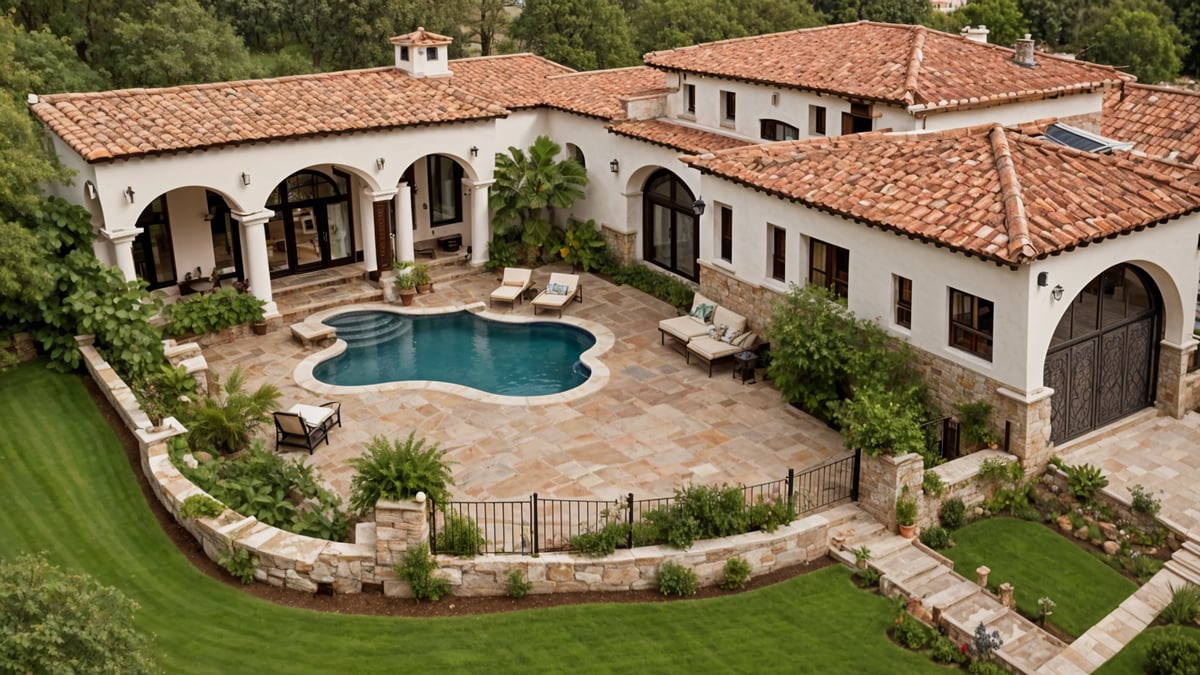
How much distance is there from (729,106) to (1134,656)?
17.0 metres

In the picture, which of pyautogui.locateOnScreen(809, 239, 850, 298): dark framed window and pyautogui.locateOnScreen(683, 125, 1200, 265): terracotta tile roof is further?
pyautogui.locateOnScreen(809, 239, 850, 298): dark framed window

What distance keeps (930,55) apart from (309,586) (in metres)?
17.8

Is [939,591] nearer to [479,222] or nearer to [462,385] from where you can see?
A: [462,385]

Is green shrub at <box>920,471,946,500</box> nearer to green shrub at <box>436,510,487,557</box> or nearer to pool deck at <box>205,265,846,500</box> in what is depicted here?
pool deck at <box>205,265,846,500</box>

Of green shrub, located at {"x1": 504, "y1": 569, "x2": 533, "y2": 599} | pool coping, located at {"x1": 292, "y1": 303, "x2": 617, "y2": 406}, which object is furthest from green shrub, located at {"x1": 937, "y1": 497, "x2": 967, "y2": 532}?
pool coping, located at {"x1": 292, "y1": 303, "x2": 617, "y2": 406}

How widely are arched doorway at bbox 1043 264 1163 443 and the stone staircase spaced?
13.1ft

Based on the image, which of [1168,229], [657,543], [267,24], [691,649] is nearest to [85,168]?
[657,543]

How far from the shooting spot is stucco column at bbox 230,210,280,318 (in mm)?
25750

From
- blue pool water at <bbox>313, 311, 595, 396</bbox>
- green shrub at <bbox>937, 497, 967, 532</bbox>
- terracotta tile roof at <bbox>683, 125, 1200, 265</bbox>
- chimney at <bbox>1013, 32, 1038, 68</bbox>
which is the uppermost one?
chimney at <bbox>1013, 32, 1038, 68</bbox>

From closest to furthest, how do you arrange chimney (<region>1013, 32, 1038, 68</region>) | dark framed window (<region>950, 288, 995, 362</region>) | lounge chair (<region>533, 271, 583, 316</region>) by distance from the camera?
dark framed window (<region>950, 288, 995, 362</region>), chimney (<region>1013, 32, 1038, 68</region>), lounge chair (<region>533, 271, 583, 316</region>)

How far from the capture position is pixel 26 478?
704 inches

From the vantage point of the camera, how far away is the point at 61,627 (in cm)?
1063

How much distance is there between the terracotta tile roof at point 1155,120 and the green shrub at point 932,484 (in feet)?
39.4

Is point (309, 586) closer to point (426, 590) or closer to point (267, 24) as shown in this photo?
point (426, 590)
